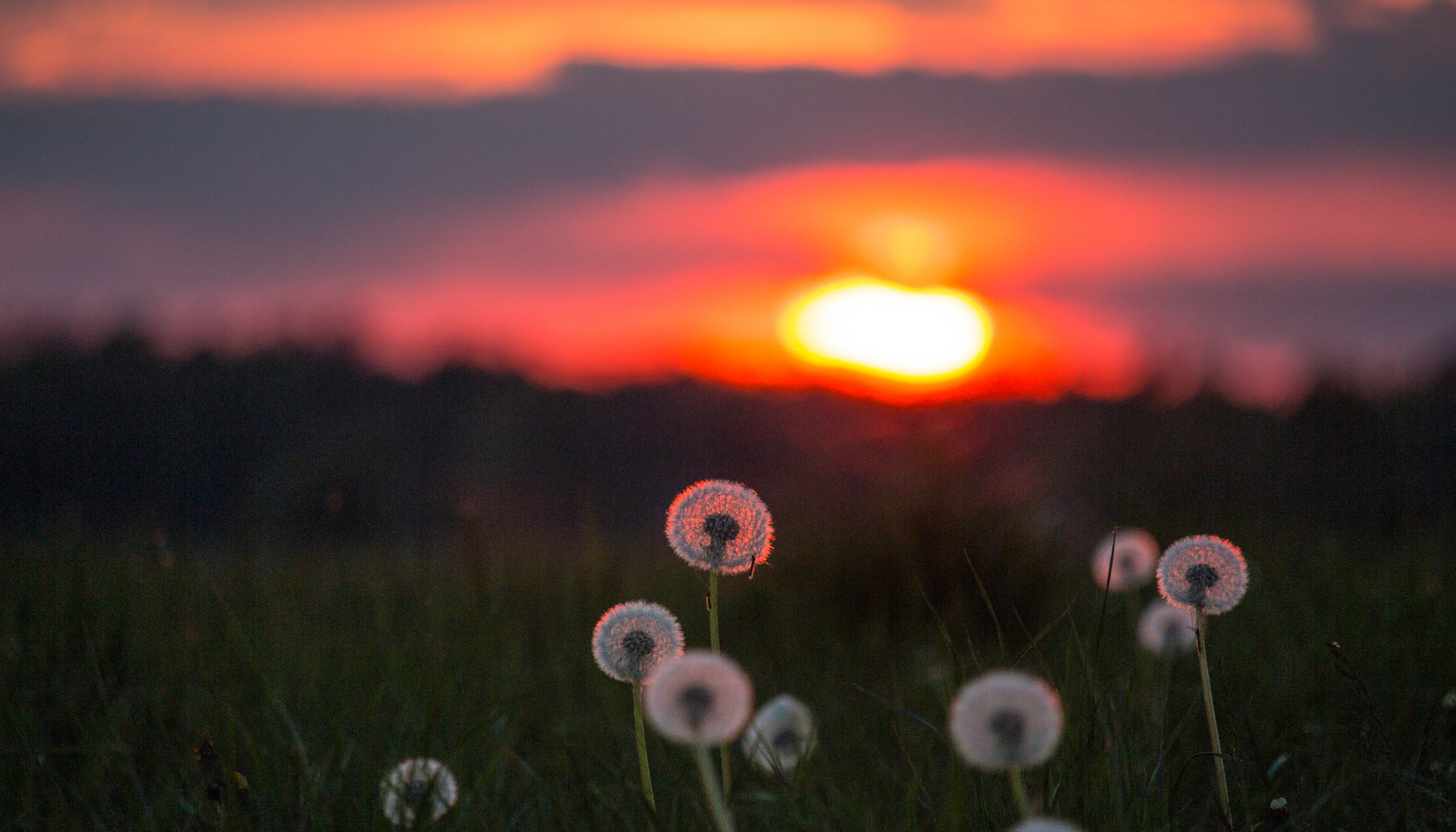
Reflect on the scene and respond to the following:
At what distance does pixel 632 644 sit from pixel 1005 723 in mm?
546

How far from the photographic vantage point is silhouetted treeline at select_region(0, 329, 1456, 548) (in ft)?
17.2

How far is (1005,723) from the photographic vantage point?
42.1 inches

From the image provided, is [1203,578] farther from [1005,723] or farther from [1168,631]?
[1168,631]

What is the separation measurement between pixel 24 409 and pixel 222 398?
2.20 metres

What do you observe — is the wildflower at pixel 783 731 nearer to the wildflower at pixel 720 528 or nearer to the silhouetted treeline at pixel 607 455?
the wildflower at pixel 720 528

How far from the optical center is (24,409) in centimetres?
1088

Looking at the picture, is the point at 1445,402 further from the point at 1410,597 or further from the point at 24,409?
the point at 24,409

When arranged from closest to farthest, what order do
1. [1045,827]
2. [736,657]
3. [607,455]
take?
[1045,827] → [736,657] → [607,455]

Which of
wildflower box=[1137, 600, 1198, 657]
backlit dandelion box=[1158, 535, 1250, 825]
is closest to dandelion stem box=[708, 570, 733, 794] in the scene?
backlit dandelion box=[1158, 535, 1250, 825]

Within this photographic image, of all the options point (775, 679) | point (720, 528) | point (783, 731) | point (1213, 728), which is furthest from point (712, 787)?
point (775, 679)

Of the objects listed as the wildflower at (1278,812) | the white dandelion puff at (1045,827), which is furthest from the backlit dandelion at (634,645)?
the wildflower at (1278,812)

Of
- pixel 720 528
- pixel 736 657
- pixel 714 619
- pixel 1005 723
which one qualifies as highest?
pixel 720 528

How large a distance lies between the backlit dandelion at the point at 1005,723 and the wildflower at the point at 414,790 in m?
0.92

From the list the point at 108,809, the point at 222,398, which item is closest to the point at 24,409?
the point at 222,398
